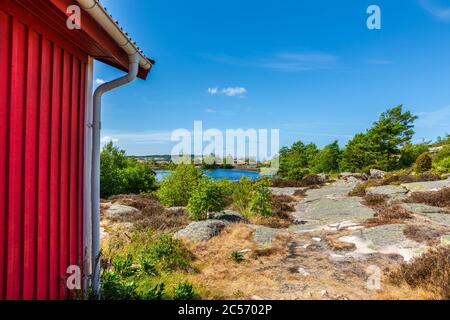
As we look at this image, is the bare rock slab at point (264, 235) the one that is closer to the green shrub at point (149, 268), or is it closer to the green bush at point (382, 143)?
the green shrub at point (149, 268)

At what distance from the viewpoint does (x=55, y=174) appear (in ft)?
8.23

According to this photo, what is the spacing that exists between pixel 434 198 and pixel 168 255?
11.1 m

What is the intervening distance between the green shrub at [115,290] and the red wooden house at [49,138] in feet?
1.37

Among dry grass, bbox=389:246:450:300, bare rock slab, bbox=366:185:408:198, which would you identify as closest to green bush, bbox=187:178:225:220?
dry grass, bbox=389:246:450:300

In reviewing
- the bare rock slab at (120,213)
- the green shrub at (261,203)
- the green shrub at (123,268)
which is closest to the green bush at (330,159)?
the green shrub at (261,203)

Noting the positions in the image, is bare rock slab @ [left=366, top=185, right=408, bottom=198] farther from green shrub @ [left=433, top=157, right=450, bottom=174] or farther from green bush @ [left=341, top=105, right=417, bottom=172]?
green bush @ [left=341, top=105, right=417, bottom=172]

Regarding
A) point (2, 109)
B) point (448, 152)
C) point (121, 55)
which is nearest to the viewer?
point (2, 109)

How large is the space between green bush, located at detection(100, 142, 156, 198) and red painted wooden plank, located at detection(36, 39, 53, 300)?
56.3 ft

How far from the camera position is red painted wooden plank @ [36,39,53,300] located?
2314 millimetres

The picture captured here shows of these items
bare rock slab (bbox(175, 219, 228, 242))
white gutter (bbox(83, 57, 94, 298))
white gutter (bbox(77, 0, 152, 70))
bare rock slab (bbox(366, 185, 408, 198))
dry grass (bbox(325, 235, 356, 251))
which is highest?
white gutter (bbox(77, 0, 152, 70))

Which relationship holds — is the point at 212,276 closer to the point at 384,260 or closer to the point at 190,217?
the point at 384,260
